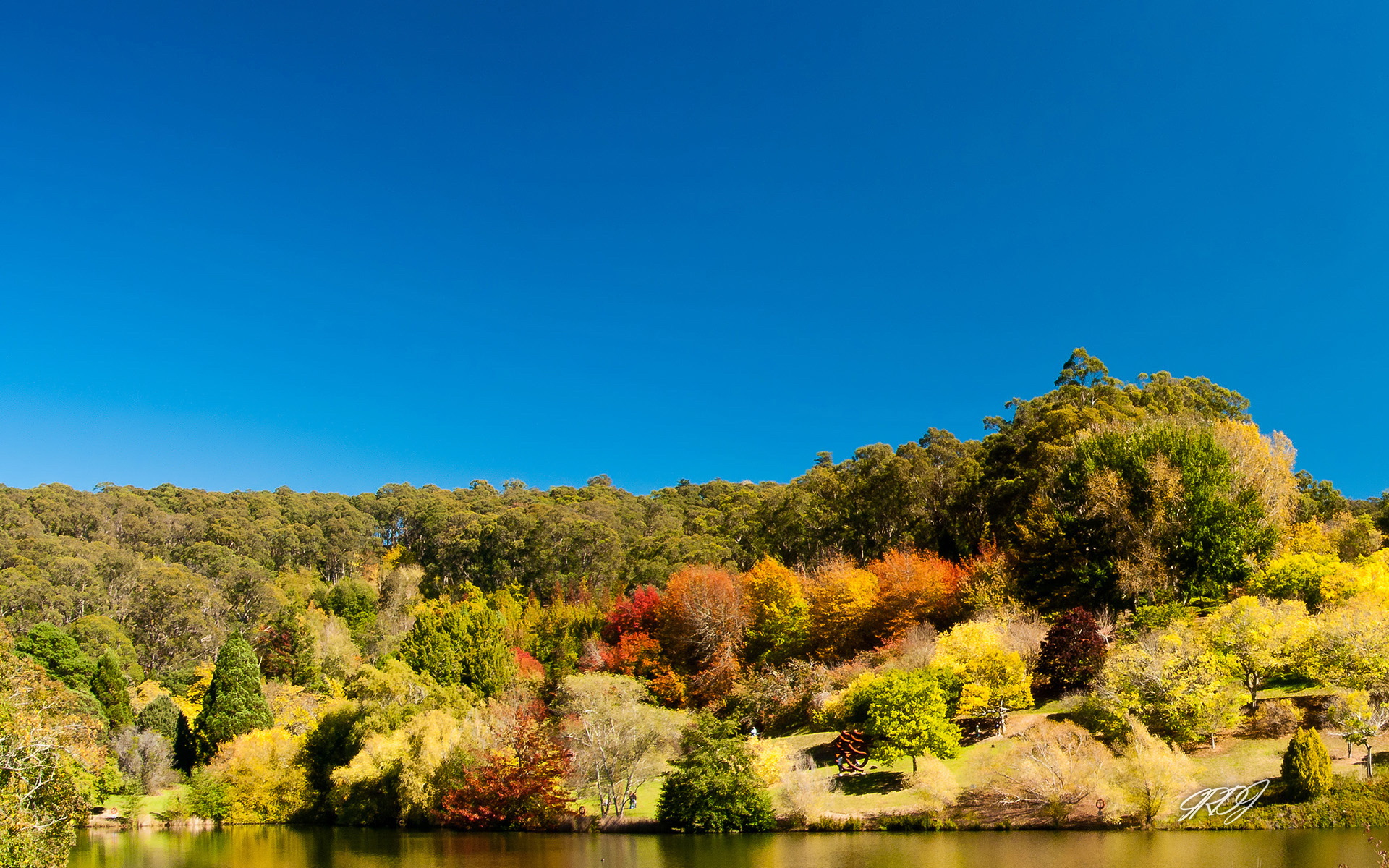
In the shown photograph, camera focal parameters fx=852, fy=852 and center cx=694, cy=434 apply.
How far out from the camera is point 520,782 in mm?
28422

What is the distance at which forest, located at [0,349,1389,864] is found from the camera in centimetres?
2377

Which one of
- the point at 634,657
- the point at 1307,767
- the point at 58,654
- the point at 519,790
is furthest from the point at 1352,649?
the point at 58,654

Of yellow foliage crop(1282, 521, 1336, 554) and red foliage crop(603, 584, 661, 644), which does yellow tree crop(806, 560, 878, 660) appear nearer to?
red foliage crop(603, 584, 661, 644)

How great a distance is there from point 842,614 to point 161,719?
34.8 m

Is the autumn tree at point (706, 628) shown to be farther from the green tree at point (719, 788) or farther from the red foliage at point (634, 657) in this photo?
the green tree at point (719, 788)

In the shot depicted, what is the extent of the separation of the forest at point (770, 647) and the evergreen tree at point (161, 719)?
0.13 meters

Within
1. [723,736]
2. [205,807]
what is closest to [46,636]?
[205,807]

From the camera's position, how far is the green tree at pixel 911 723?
25.7 metres

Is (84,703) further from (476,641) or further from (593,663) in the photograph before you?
(593,663)

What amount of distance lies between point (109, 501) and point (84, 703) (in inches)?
1900

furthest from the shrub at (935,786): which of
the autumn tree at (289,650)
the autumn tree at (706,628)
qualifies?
the autumn tree at (289,650)

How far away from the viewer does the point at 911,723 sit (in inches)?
1015

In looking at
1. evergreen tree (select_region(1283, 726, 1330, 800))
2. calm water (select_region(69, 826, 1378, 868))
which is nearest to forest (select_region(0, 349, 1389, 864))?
evergreen tree (select_region(1283, 726, 1330, 800))

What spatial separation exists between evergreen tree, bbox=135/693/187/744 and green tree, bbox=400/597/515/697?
1355 cm
